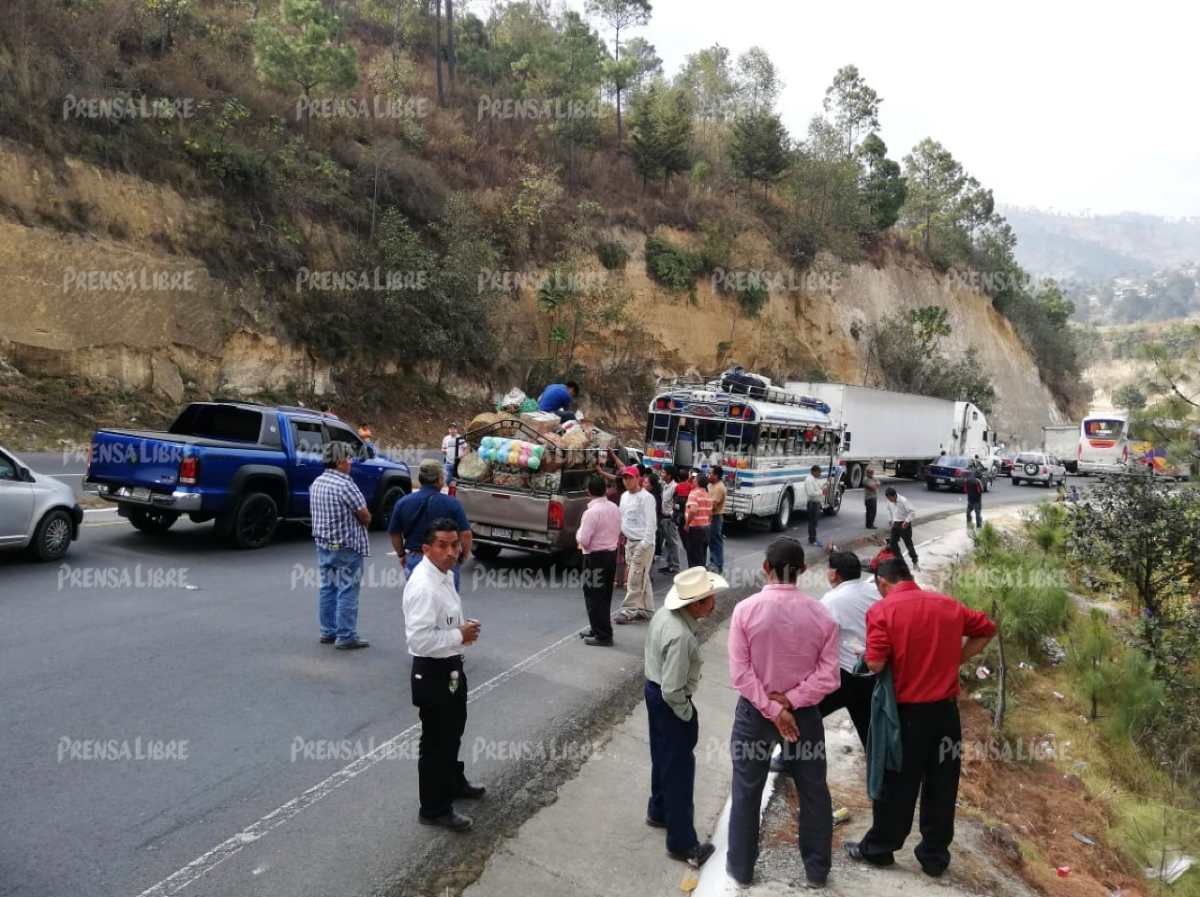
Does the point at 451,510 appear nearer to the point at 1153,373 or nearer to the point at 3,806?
the point at 3,806

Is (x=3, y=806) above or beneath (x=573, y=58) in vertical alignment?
beneath

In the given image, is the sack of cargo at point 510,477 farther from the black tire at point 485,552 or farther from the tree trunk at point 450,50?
the tree trunk at point 450,50

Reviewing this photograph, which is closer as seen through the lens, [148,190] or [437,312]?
[148,190]

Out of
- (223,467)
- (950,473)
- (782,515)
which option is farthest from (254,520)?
(950,473)

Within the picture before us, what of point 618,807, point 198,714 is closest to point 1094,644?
point 618,807

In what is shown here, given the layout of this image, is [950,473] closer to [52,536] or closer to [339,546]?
[339,546]

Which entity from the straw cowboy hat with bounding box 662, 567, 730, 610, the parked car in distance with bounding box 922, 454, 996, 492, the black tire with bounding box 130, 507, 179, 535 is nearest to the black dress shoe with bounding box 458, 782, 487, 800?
the straw cowboy hat with bounding box 662, 567, 730, 610

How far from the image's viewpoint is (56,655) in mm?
7367

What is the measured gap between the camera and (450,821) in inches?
199

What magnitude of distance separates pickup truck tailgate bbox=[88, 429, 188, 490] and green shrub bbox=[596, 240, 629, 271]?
2989 centimetres

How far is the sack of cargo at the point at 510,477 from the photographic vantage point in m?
12.5

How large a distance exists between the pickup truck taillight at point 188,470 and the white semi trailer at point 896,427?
19.8 m

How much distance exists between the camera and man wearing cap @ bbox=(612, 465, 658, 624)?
34.7 ft

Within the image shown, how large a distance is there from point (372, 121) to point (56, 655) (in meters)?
31.8
